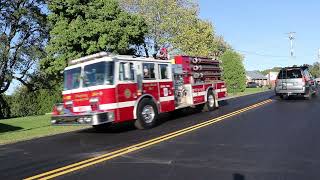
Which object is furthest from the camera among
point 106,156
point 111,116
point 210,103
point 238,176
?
point 210,103

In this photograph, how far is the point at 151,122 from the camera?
16.8 m

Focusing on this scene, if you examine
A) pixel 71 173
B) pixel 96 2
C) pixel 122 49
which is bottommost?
pixel 71 173

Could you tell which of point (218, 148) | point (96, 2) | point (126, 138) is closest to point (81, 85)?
point (126, 138)

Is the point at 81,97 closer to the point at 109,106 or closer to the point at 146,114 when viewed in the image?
the point at 109,106

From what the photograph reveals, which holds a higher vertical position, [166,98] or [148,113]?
[166,98]

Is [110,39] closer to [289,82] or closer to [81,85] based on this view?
[289,82]

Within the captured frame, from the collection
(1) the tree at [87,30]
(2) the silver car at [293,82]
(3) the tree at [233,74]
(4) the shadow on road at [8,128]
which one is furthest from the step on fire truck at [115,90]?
(3) the tree at [233,74]

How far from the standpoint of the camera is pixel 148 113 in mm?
16797

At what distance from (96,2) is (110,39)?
3.55 metres

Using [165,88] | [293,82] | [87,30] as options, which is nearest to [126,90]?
[165,88]

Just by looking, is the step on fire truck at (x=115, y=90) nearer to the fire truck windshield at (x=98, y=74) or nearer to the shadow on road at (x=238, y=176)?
the fire truck windshield at (x=98, y=74)

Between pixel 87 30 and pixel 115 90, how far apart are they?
1737 cm

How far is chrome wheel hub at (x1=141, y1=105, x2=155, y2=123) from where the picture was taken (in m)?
16.5

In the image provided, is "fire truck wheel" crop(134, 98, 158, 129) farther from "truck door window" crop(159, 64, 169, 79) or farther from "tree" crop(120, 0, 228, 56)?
"tree" crop(120, 0, 228, 56)
